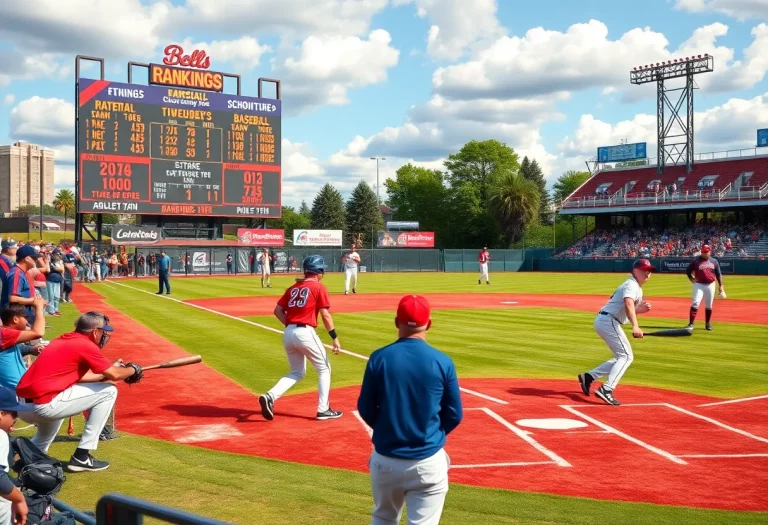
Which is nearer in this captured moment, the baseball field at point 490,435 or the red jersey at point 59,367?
the baseball field at point 490,435

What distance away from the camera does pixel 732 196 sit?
6266cm

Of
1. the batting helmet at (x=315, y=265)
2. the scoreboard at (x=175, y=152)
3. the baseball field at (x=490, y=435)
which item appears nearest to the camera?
the baseball field at (x=490, y=435)

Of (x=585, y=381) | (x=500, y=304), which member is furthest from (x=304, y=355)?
(x=500, y=304)

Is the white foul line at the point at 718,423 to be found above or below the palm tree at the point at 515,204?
below

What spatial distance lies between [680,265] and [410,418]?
55818 millimetres

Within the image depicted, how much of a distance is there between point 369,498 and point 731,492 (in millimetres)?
3524

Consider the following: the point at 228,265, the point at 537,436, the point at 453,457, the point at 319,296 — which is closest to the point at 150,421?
the point at 319,296

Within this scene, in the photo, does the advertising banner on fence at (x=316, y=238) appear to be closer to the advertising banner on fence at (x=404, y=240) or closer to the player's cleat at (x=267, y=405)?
the advertising banner on fence at (x=404, y=240)

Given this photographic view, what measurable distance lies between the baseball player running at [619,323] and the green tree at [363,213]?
86.5 m

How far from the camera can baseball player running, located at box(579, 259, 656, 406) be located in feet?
36.0

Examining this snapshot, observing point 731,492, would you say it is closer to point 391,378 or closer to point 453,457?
point 453,457

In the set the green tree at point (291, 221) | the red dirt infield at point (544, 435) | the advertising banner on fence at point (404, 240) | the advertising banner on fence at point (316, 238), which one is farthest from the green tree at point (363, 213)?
the red dirt infield at point (544, 435)

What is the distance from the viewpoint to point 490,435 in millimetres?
9289

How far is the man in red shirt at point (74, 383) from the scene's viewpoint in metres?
7.23
